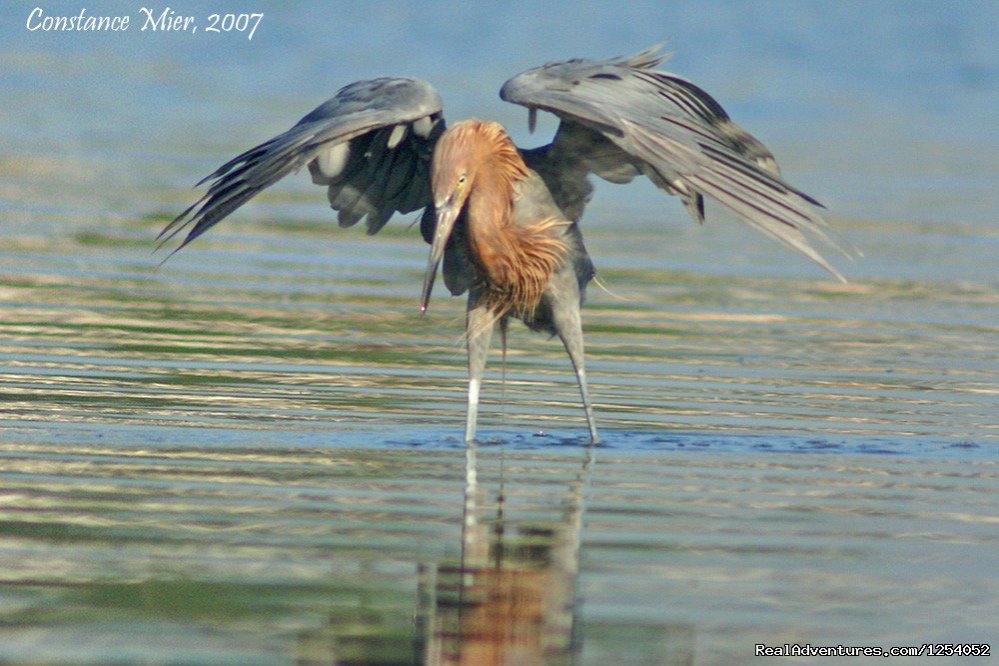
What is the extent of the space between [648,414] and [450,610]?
157 inches

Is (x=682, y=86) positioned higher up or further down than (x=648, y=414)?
higher up

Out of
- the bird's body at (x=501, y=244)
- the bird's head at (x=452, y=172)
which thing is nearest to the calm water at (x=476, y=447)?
the bird's body at (x=501, y=244)

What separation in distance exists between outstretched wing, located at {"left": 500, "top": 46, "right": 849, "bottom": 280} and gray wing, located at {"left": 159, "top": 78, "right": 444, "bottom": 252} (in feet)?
1.83

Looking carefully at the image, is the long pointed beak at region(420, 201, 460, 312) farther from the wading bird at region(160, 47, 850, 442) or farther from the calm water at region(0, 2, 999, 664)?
the calm water at region(0, 2, 999, 664)

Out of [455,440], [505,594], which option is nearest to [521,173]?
[455,440]

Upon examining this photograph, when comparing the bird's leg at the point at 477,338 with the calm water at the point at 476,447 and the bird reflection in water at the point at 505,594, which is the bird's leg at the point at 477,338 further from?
the bird reflection in water at the point at 505,594

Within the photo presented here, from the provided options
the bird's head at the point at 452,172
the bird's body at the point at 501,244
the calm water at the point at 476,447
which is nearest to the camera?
the calm water at the point at 476,447

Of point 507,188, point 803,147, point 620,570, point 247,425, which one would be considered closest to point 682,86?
point 507,188

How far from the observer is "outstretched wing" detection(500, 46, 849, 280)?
825 cm

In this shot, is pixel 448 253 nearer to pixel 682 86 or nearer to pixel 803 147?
pixel 682 86

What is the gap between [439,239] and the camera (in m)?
8.73

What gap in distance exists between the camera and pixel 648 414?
390 inches

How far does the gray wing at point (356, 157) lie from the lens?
28.4 feet

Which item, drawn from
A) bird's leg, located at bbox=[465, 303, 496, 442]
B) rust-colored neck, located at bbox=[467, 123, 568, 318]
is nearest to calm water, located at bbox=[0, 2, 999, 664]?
bird's leg, located at bbox=[465, 303, 496, 442]
